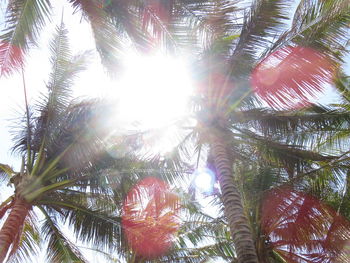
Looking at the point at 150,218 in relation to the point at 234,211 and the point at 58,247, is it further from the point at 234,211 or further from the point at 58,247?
the point at 234,211

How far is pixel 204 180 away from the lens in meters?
10.4

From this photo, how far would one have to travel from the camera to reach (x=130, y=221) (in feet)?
27.2

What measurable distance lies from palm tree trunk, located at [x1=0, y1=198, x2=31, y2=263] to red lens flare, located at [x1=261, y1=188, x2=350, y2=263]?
566cm

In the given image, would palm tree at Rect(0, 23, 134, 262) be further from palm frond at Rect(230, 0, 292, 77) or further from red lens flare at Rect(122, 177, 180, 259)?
palm frond at Rect(230, 0, 292, 77)

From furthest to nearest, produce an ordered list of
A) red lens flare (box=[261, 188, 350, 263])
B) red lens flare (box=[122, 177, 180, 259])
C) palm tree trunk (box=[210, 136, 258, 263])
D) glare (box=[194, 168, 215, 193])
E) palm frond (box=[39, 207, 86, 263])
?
1. glare (box=[194, 168, 215, 193])
2. palm frond (box=[39, 207, 86, 263])
3. red lens flare (box=[261, 188, 350, 263])
4. red lens flare (box=[122, 177, 180, 259])
5. palm tree trunk (box=[210, 136, 258, 263])

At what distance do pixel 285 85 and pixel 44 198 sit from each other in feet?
19.9

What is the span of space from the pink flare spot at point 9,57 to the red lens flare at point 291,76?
508 centimetres

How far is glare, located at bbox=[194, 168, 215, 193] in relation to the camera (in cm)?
1004

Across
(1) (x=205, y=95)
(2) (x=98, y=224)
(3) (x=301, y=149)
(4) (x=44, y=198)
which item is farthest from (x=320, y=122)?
(4) (x=44, y=198)

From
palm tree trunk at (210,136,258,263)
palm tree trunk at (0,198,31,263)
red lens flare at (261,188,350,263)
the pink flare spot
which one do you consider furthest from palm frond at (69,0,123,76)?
red lens flare at (261,188,350,263)

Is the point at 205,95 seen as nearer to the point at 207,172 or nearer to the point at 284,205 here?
the point at 207,172

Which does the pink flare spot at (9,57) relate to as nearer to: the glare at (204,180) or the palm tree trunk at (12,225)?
the palm tree trunk at (12,225)

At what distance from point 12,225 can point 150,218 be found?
3.08m

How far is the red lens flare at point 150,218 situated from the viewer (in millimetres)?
8344
